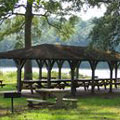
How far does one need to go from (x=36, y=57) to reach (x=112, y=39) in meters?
4.76

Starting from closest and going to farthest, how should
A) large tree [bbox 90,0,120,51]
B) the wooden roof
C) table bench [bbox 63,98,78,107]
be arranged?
table bench [bbox 63,98,78,107], the wooden roof, large tree [bbox 90,0,120,51]

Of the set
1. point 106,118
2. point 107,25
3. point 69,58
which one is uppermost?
point 107,25

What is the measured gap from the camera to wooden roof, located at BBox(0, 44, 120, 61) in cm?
2030

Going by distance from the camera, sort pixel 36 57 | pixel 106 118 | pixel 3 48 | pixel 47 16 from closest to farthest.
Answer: pixel 106 118 < pixel 36 57 < pixel 47 16 < pixel 3 48

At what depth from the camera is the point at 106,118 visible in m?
11.7

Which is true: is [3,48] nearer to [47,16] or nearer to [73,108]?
[47,16]

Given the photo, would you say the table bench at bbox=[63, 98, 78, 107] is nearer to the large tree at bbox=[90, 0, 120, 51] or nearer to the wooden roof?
the wooden roof

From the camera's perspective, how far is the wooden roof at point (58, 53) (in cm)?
2030

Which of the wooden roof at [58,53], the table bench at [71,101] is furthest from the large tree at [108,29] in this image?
the table bench at [71,101]

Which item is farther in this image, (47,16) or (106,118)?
(47,16)

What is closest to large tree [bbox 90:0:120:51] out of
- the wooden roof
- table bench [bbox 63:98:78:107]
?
the wooden roof

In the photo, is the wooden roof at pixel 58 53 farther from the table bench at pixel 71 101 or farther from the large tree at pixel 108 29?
the table bench at pixel 71 101

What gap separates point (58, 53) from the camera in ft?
68.4

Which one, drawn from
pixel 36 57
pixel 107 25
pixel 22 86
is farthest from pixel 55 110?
pixel 107 25
